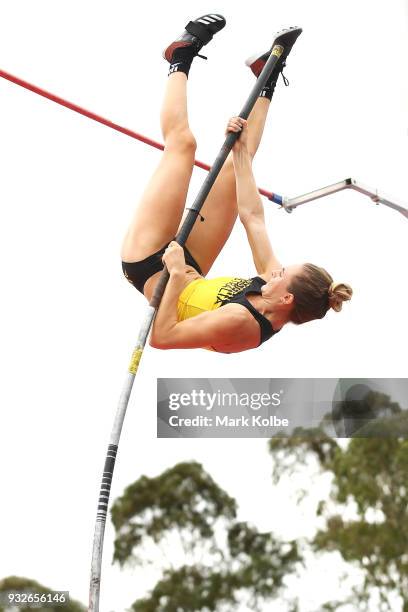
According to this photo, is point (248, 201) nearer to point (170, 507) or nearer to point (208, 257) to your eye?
point (208, 257)

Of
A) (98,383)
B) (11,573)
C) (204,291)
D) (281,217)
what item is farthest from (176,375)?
(204,291)

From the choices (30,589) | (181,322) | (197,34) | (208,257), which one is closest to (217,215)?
(208,257)

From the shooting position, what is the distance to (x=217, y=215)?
346 cm

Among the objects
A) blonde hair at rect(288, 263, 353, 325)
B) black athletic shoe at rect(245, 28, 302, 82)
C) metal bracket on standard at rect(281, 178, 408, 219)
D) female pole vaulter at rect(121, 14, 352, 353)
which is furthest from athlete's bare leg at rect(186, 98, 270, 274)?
metal bracket on standard at rect(281, 178, 408, 219)

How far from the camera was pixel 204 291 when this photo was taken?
320 cm

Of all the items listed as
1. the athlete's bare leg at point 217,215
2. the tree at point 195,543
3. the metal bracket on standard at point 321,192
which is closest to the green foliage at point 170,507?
the tree at point 195,543

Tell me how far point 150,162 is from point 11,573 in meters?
3.01

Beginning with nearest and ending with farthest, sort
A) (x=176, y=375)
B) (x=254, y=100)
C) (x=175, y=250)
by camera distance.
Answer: (x=175, y=250) < (x=254, y=100) < (x=176, y=375)

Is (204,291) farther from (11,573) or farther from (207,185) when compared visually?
(11,573)

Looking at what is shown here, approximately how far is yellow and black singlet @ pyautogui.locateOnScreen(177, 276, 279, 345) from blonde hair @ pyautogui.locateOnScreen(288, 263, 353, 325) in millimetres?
114

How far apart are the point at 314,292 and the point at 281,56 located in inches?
41.5

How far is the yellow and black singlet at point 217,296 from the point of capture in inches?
124

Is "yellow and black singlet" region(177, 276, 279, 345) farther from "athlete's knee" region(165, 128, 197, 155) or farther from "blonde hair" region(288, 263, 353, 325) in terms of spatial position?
"athlete's knee" region(165, 128, 197, 155)

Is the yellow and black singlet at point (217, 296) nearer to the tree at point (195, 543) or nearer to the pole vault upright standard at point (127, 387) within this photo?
the pole vault upright standard at point (127, 387)
